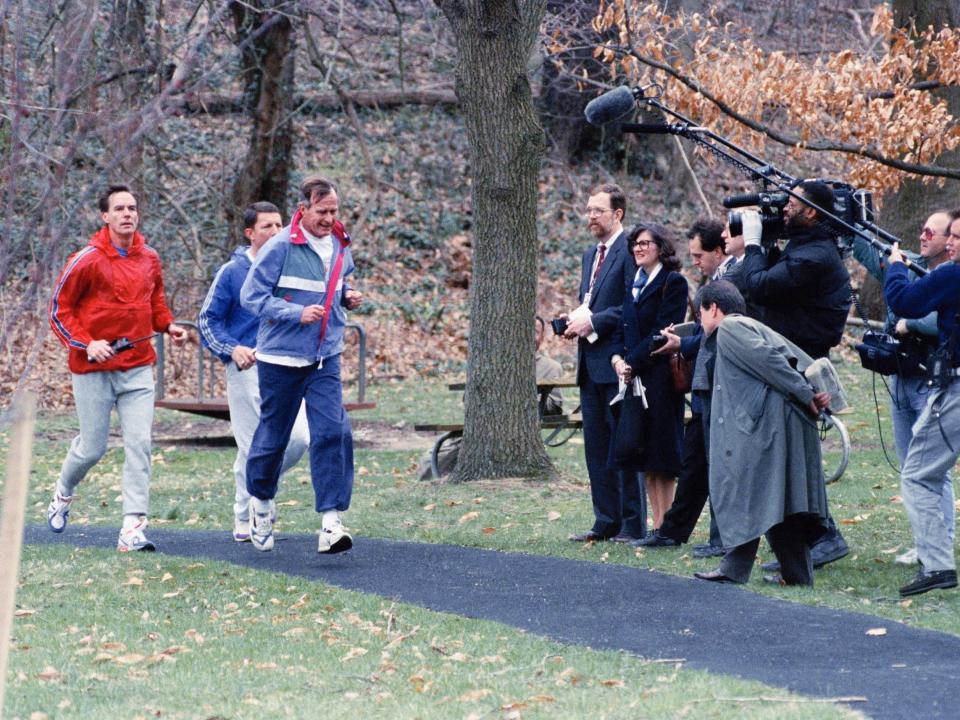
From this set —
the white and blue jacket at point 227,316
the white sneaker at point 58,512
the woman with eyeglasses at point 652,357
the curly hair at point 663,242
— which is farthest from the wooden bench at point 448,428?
the white sneaker at point 58,512

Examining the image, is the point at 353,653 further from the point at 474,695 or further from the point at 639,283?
the point at 639,283

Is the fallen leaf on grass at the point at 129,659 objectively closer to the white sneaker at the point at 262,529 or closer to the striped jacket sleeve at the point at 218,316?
the white sneaker at the point at 262,529

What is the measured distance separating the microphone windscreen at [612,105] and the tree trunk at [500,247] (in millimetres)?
3208

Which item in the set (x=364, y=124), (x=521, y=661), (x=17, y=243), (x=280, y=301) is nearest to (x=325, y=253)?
(x=280, y=301)

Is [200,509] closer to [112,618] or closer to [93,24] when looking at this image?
[112,618]

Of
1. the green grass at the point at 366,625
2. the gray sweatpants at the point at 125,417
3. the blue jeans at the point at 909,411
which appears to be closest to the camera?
the green grass at the point at 366,625

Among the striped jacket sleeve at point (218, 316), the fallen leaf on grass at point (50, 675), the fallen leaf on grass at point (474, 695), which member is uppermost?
the striped jacket sleeve at point (218, 316)

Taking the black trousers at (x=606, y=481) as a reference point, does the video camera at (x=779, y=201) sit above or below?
above

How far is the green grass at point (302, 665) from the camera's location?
532 cm

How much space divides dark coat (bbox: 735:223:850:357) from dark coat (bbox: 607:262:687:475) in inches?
27.2

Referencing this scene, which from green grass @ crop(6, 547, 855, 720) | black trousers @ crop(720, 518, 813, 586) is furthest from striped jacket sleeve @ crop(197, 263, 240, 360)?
black trousers @ crop(720, 518, 813, 586)

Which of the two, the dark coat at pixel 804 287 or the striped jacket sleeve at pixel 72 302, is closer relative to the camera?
the dark coat at pixel 804 287

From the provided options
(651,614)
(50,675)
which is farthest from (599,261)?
(50,675)

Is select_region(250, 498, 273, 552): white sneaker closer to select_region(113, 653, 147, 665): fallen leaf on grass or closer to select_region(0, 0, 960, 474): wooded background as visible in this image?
select_region(0, 0, 960, 474): wooded background
